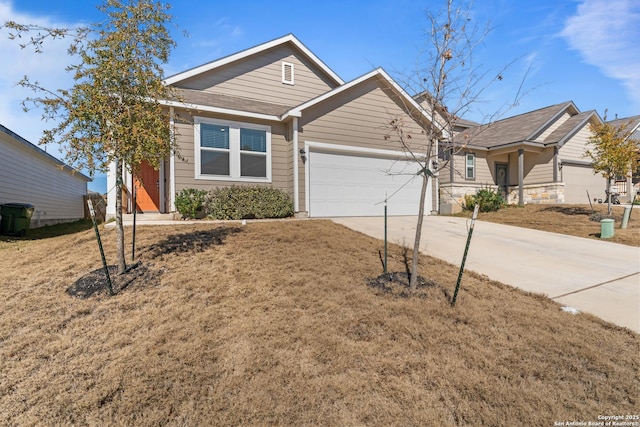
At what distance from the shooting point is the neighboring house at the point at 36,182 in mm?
11039

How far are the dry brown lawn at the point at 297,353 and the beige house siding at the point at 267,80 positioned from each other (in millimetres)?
8225

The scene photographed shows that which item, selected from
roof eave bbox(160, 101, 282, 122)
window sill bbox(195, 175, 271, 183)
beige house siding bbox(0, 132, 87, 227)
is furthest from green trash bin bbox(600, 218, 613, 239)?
beige house siding bbox(0, 132, 87, 227)

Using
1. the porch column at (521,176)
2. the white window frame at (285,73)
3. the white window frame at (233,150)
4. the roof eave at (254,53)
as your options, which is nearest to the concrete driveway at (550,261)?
the white window frame at (233,150)

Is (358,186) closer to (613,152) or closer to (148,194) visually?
(148,194)

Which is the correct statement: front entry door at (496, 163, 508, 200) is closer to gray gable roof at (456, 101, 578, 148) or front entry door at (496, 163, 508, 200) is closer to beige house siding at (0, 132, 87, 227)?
gray gable roof at (456, 101, 578, 148)

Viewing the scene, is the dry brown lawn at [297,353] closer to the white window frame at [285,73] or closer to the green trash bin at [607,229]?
the green trash bin at [607,229]

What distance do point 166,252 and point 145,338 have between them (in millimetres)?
2812

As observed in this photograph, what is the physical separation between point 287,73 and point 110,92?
349 inches

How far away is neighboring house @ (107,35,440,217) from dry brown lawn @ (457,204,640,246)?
376 cm

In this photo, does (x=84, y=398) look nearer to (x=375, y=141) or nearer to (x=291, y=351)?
(x=291, y=351)

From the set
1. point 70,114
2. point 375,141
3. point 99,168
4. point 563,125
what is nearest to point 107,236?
point 99,168

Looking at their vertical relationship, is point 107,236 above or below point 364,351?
above

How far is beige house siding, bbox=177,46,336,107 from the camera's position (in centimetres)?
1102

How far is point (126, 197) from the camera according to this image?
9.88 meters
